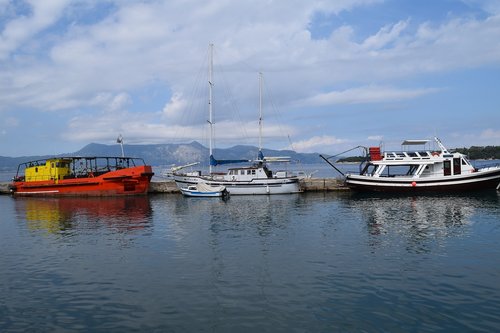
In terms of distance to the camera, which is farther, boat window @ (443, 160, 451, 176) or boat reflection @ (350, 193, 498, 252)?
boat window @ (443, 160, 451, 176)

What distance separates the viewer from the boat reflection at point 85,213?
32.1 m

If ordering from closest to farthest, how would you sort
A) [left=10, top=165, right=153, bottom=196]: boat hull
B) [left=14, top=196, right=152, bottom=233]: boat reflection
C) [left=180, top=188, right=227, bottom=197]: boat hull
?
[left=14, top=196, right=152, bottom=233]: boat reflection < [left=180, top=188, right=227, bottom=197]: boat hull < [left=10, top=165, right=153, bottom=196]: boat hull

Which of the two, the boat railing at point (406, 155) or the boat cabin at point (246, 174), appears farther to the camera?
the boat cabin at point (246, 174)

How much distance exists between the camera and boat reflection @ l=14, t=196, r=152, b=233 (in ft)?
105

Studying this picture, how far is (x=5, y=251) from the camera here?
23.2 meters

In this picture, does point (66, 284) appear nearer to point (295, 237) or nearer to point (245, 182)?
point (295, 237)

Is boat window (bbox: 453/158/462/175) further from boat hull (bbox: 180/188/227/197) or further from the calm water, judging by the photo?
boat hull (bbox: 180/188/227/197)

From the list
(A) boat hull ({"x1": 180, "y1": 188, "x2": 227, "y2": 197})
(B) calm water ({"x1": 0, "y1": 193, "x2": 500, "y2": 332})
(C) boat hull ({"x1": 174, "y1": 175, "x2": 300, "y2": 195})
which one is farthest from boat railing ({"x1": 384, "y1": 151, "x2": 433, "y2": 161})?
(A) boat hull ({"x1": 180, "y1": 188, "x2": 227, "y2": 197})

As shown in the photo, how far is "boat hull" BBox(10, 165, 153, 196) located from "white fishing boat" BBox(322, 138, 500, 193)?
27461 millimetres

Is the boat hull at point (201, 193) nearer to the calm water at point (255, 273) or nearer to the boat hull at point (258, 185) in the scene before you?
the boat hull at point (258, 185)

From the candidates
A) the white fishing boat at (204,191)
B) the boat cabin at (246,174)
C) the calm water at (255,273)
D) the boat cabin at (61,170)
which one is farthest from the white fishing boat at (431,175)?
the boat cabin at (61,170)

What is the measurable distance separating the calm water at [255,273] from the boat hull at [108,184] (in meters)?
19.3

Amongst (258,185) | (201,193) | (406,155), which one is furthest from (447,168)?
(201,193)

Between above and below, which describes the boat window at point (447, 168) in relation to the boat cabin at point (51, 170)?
below
